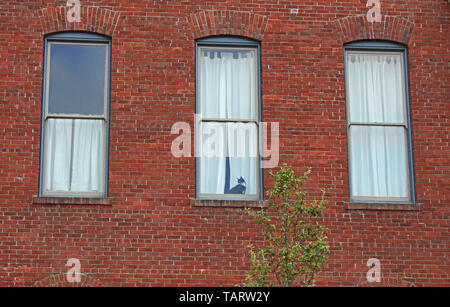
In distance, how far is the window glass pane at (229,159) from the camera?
12.7 metres

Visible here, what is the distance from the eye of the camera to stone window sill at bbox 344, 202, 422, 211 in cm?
1246

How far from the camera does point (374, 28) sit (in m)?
13.2

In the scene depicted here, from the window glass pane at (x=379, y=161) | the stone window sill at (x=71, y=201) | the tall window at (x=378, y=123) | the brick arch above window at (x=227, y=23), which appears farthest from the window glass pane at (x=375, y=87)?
the stone window sill at (x=71, y=201)

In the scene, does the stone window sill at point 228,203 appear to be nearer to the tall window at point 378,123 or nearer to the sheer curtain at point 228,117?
the sheer curtain at point 228,117

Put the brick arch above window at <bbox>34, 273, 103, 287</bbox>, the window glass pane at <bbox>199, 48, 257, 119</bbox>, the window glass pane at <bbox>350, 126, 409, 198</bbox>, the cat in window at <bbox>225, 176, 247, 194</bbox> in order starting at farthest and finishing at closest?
the window glass pane at <bbox>199, 48, 257, 119</bbox>, the window glass pane at <bbox>350, 126, 409, 198</bbox>, the cat in window at <bbox>225, 176, 247, 194</bbox>, the brick arch above window at <bbox>34, 273, 103, 287</bbox>

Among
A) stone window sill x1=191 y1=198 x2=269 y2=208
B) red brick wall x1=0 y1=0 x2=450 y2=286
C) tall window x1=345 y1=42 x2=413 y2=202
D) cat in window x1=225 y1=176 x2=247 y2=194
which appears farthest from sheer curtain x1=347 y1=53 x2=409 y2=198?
cat in window x1=225 y1=176 x2=247 y2=194

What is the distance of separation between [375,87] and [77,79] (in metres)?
4.96

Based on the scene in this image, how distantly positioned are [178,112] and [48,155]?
2174mm

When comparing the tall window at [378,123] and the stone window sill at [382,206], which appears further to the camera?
the tall window at [378,123]

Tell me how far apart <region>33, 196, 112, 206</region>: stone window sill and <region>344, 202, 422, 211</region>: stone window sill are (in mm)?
3790

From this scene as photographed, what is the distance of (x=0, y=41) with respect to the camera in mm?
12695

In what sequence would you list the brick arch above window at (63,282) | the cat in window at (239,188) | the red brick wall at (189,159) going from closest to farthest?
the brick arch above window at (63,282) < the red brick wall at (189,159) < the cat in window at (239,188)

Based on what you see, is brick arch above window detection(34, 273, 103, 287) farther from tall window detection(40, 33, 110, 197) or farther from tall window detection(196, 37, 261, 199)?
tall window detection(196, 37, 261, 199)

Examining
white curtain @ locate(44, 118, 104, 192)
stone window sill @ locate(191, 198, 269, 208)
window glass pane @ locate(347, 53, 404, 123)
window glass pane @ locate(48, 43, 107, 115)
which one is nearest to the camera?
stone window sill @ locate(191, 198, 269, 208)
